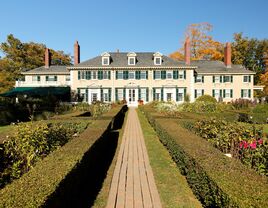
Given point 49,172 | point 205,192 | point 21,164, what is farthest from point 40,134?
point 205,192

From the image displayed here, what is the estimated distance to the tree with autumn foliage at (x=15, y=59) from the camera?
132 ft

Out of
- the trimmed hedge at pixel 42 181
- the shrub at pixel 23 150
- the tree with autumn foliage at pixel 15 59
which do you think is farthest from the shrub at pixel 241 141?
the tree with autumn foliage at pixel 15 59

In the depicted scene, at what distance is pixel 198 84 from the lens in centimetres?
3334

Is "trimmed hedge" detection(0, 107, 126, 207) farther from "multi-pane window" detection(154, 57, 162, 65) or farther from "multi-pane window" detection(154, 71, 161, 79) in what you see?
"multi-pane window" detection(154, 57, 162, 65)

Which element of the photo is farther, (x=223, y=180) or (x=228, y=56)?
(x=228, y=56)

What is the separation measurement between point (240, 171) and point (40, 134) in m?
4.40

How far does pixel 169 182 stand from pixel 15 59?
47.2m

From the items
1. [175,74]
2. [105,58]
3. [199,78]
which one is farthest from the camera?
[199,78]

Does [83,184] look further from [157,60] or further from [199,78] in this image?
[199,78]

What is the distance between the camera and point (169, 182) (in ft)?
16.9

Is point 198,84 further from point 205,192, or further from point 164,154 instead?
point 205,192

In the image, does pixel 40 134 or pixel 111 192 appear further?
pixel 40 134

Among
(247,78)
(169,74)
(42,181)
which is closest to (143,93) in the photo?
(169,74)

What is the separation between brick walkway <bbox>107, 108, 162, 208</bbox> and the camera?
13.8ft
